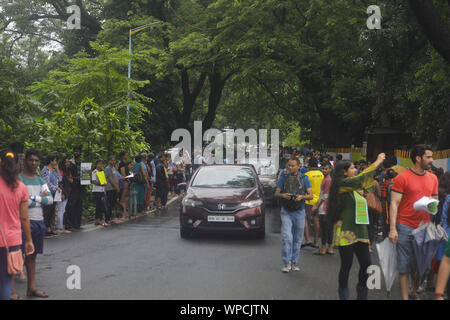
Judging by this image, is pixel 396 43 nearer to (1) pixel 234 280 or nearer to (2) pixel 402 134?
(2) pixel 402 134

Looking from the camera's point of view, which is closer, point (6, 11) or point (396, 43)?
point (396, 43)

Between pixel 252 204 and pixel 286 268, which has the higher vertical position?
pixel 252 204

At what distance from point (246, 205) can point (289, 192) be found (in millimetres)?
2713

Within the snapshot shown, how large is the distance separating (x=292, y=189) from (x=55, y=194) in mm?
5361

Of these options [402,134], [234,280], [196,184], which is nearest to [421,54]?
[402,134]

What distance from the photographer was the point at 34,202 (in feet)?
22.3

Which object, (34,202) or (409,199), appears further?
(34,202)

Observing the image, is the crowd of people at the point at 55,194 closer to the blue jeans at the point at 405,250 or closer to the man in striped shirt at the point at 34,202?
the man in striped shirt at the point at 34,202

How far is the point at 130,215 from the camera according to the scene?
49.8ft

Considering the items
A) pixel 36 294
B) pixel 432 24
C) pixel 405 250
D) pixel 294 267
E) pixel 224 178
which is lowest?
pixel 294 267
